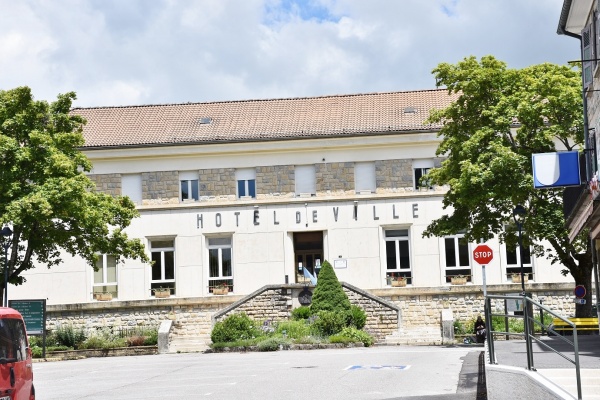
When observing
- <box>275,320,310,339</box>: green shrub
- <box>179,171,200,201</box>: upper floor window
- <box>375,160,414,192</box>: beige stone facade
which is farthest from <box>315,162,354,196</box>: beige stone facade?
<box>275,320,310,339</box>: green shrub

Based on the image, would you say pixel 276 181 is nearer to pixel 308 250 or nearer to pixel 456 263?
pixel 308 250

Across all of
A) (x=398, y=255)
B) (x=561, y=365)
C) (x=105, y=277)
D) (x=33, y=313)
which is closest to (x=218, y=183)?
(x=105, y=277)

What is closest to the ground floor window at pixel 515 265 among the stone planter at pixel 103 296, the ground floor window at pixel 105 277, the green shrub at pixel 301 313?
the green shrub at pixel 301 313

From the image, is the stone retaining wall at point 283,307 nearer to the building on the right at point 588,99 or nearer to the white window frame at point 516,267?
the white window frame at point 516,267

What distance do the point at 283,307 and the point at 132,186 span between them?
34.1 ft

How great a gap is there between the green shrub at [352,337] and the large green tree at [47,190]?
7971mm

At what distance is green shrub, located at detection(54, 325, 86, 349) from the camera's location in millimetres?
40875

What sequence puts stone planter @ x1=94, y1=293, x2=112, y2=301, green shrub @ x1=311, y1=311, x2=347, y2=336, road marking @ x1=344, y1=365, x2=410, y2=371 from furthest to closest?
1. stone planter @ x1=94, y1=293, x2=112, y2=301
2. green shrub @ x1=311, y1=311, x2=347, y2=336
3. road marking @ x1=344, y1=365, x2=410, y2=371

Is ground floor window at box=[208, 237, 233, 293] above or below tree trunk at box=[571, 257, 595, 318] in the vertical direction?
above

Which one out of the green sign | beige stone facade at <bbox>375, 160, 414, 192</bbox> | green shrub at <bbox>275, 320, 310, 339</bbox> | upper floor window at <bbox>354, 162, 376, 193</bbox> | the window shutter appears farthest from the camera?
upper floor window at <bbox>354, 162, 376, 193</bbox>

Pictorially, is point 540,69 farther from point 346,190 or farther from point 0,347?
point 0,347

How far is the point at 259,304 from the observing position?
42312 mm

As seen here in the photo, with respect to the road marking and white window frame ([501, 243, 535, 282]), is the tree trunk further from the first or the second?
the road marking

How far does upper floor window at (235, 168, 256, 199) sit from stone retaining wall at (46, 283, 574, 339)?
16.7 ft
